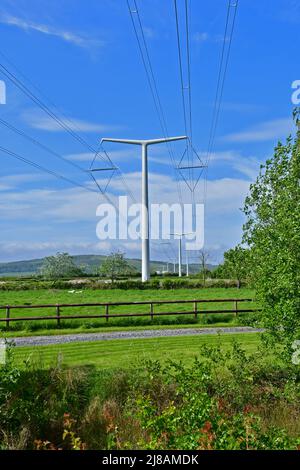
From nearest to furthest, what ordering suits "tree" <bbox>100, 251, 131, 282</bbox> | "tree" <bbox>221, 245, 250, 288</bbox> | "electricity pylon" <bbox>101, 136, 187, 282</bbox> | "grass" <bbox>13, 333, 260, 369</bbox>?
"grass" <bbox>13, 333, 260, 369</bbox>, "tree" <bbox>221, 245, 250, 288</bbox>, "electricity pylon" <bbox>101, 136, 187, 282</bbox>, "tree" <bbox>100, 251, 131, 282</bbox>

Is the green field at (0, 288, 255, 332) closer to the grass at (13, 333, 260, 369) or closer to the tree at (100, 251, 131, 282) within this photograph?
the grass at (13, 333, 260, 369)

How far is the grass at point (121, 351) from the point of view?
13461 mm

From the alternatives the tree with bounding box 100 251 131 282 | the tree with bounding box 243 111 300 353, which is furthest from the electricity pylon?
the tree with bounding box 243 111 300 353

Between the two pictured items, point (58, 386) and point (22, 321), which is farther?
point (22, 321)

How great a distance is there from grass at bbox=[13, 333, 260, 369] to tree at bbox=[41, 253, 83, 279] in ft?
212

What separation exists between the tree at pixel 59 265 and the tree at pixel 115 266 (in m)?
7.88

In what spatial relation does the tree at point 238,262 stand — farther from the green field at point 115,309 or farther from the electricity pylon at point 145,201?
the electricity pylon at point 145,201

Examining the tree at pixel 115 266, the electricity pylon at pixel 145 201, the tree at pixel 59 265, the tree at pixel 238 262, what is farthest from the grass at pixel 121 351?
the tree at pixel 59 265

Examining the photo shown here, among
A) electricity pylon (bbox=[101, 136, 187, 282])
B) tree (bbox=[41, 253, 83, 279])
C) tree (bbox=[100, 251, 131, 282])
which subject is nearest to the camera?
electricity pylon (bbox=[101, 136, 187, 282])

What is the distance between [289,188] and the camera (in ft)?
42.4

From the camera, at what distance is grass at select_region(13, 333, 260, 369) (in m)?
13.5

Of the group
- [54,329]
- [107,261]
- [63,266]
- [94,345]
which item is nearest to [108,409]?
[94,345]

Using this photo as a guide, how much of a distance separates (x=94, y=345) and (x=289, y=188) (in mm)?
8394
